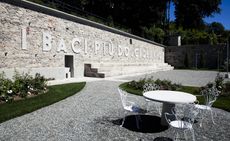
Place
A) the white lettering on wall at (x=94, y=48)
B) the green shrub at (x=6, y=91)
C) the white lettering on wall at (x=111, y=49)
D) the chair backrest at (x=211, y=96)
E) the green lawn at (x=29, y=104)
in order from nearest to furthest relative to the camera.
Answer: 1. the chair backrest at (x=211, y=96)
2. the green lawn at (x=29, y=104)
3. the green shrub at (x=6, y=91)
4. the white lettering on wall at (x=94, y=48)
5. the white lettering on wall at (x=111, y=49)

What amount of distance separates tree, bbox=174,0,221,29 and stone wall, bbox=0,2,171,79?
2214 cm

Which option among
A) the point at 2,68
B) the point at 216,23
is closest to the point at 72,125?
the point at 2,68

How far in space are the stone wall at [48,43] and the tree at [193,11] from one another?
22144 mm

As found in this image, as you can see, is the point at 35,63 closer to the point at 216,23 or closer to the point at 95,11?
the point at 95,11

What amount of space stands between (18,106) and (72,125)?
2442mm

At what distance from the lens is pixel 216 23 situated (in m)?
70.2

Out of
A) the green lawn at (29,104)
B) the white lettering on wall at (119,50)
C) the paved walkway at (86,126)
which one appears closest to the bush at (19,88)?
the green lawn at (29,104)

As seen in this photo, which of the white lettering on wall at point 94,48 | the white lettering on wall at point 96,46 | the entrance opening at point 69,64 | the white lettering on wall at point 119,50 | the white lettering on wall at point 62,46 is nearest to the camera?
the white lettering on wall at point 94,48

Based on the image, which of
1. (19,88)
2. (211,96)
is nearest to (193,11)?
(211,96)

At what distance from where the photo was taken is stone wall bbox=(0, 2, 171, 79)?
36.0 ft

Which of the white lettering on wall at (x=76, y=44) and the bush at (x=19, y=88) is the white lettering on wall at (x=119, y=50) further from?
the bush at (x=19, y=88)

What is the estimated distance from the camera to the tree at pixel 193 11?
37.9 m

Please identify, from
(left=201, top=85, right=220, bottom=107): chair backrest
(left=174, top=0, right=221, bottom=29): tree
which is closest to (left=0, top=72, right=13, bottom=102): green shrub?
(left=201, top=85, right=220, bottom=107): chair backrest

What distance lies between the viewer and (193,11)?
38000 millimetres
